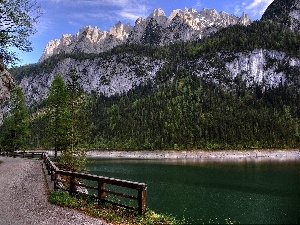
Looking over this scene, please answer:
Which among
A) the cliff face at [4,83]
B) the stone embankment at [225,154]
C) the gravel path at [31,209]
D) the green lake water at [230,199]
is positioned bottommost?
the stone embankment at [225,154]

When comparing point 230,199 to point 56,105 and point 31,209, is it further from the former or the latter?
point 56,105

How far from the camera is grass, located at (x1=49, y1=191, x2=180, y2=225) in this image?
52.1 feet

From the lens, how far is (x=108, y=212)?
17422 mm

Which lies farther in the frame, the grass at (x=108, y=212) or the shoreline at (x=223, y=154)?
the shoreline at (x=223, y=154)

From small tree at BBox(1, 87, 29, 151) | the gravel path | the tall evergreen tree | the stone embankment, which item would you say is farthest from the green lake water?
the stone embankment

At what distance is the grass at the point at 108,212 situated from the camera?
1587 centimetres

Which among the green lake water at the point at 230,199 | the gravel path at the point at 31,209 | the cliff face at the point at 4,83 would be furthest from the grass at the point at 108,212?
the green lake water at the point at 230,199

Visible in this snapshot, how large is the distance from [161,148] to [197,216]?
465ft

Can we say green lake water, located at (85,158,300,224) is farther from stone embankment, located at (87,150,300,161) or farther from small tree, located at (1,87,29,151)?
stone embankment, located at (87,150,300,161)

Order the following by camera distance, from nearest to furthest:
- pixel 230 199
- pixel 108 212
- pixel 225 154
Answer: pixel 108 212, pixel 230 199, pixel 225 154

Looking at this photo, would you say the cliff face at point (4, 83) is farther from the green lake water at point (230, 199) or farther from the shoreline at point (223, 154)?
the shoreline at point (223, 154)

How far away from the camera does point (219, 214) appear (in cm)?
Answer: 3406

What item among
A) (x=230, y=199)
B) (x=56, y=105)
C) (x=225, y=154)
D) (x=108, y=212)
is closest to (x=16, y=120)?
(x=56, y=105)

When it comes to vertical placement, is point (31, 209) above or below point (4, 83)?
below
